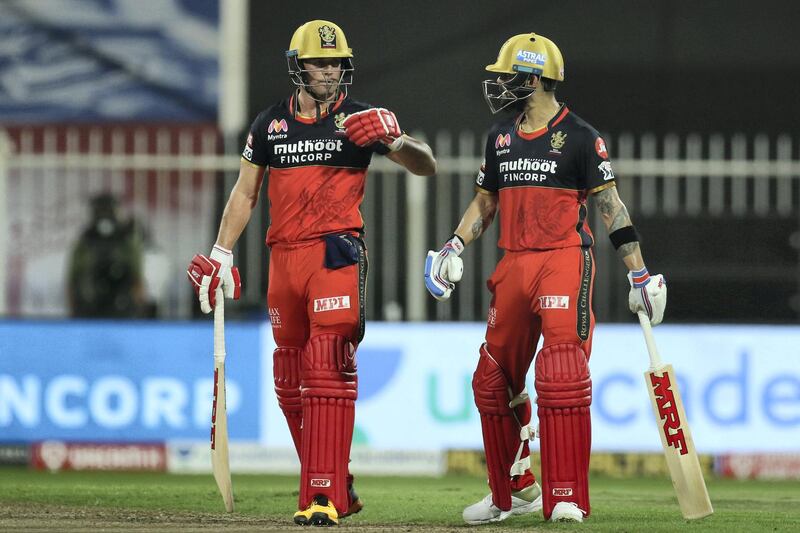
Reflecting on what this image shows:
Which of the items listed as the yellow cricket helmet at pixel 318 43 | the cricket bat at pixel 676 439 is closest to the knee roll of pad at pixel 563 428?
the cricket bat at pixel 676 439

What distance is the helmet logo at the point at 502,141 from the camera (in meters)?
8.52

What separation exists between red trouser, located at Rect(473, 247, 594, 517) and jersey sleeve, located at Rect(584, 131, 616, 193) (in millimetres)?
346

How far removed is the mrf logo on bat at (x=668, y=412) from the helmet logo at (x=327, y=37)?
2256 mm

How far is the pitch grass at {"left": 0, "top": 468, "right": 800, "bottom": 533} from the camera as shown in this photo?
26.8ft

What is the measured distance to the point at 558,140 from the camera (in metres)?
8.38

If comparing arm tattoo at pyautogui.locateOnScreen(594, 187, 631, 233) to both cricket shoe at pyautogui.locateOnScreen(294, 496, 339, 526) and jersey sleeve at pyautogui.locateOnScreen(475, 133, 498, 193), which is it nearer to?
jersey sleeve at pyautogui.locateOnScreen(475, 133, 498, 193)

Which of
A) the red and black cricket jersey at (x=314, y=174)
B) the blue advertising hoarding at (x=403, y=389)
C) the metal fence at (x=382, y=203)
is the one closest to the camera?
the red and black cricket jersey at (x=314, y=174)

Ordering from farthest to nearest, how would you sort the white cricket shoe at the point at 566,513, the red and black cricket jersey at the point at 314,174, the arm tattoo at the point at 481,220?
the arm tattoo at the point at 481,220 → the red and black cricket jersey at the point at 314,174 → the white cricket shoe at the point at 566,513

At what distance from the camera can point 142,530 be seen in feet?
25.5

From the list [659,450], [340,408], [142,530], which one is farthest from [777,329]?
[142,530]

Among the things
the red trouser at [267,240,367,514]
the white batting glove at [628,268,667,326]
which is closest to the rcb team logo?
the red trouser at [267,240,367,514]

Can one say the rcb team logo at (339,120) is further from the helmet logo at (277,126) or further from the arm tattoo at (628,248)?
the arm tattoo at (628,248)

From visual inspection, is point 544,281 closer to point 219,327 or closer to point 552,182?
point 552,182

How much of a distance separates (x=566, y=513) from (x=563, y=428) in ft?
1.33
